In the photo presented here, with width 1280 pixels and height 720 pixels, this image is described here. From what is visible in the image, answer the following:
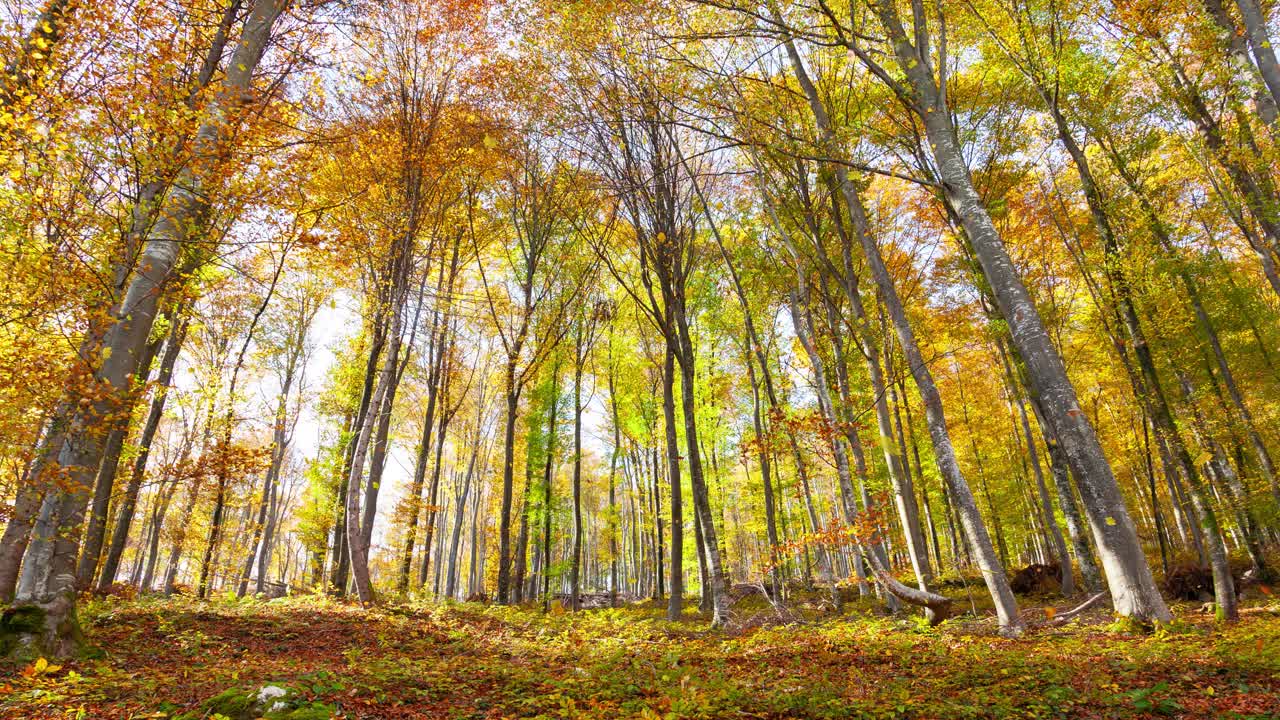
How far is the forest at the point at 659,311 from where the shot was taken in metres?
4.98

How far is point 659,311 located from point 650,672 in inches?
332

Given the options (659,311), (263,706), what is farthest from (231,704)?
(659,311)

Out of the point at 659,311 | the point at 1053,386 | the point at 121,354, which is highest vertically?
the point at 659,311

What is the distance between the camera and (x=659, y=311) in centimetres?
1243

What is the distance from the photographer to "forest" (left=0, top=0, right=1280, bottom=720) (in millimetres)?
4984

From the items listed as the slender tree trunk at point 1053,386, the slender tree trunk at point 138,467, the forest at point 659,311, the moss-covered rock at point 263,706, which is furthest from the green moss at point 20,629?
the slender tree trunk at point 1053,386

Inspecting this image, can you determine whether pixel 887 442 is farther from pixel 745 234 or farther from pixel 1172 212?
pixel 1172 212

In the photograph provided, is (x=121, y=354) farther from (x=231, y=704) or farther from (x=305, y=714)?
(x=305, y=714)

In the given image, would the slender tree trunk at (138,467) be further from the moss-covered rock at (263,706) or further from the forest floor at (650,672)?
the moss-covered rock at (263,706)

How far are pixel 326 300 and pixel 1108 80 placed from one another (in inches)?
867

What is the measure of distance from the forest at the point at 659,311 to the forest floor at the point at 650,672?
0.20 feet

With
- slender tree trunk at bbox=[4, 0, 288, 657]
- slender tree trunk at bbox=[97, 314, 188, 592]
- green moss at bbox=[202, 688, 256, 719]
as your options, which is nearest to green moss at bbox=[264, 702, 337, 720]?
green moss at bbox=[202, 688, 256, 719]

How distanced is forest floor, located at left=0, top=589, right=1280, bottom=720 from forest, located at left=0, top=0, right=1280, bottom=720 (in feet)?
0.20

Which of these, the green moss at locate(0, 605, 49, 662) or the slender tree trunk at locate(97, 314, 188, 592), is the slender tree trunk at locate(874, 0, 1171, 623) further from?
the slender tree trunk at locate(97, 314, 188, 592)
